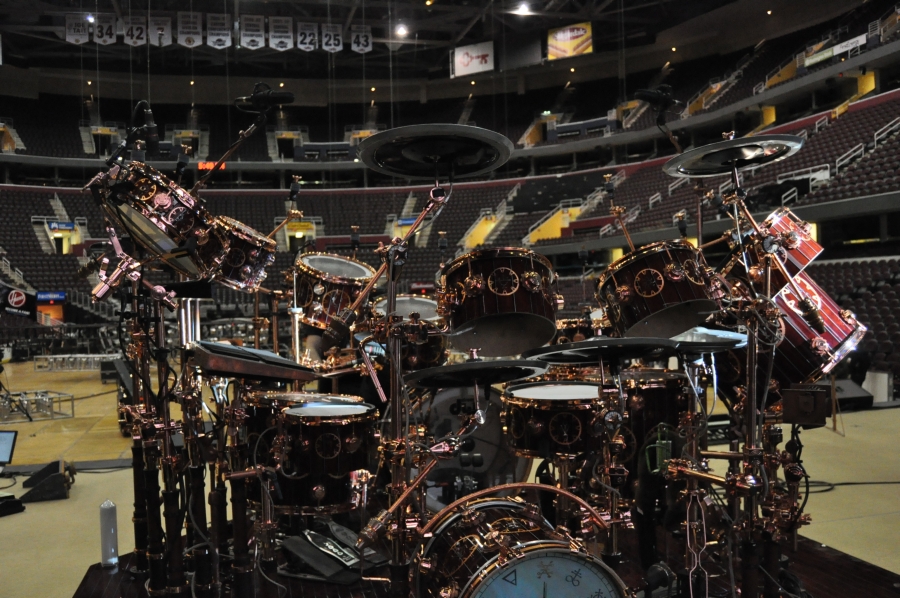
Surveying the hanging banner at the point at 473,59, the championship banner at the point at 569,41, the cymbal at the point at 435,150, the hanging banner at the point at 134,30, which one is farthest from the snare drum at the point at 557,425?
the hanging banner at the point at 473,59

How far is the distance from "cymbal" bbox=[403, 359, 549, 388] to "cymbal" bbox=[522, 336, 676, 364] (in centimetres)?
6

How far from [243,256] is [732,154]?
90.1 inches

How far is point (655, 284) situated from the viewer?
2859mm

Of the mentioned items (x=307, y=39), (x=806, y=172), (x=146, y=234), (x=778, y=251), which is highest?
(x=307, y=39)

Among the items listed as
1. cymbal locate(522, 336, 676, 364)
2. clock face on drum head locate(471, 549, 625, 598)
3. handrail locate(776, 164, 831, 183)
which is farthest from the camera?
handrail locate(776, 164, 831, 183)

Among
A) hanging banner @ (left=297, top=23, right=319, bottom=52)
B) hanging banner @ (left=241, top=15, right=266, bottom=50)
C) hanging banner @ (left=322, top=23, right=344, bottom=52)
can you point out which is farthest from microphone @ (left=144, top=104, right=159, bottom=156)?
hanging banner @ (left=297, top=23, right=319, bottom=52)

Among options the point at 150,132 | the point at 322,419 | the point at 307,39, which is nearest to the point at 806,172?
the point at 307,39

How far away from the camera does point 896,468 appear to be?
484cm

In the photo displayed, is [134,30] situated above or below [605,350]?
above

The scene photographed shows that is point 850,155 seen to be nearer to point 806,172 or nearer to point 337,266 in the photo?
point 806,172

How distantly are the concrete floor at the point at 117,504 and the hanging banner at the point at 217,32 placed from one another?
41.1ft

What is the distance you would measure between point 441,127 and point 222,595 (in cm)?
221

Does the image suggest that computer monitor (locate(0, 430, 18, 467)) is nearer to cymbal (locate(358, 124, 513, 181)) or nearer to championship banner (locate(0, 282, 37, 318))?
championship banner (locate(0, 282, 37, 318))

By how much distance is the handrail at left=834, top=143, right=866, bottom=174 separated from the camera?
14430mm
